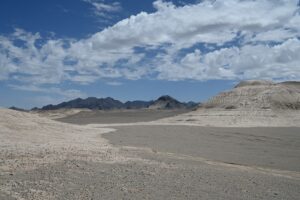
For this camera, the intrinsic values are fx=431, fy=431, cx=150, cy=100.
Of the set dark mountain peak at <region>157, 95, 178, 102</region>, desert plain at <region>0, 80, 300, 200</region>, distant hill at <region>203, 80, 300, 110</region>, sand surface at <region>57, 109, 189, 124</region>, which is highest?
dark mountain peak at <region>157, 95, 178, 102</region>

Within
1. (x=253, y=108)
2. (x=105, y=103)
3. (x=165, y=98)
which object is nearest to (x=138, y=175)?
(x=253, y=108)

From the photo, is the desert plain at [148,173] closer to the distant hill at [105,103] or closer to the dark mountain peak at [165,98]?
the distant hill at [105,103]

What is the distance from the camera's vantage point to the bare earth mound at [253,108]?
5122 cm

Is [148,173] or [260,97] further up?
[260,97]

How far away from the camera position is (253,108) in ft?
189

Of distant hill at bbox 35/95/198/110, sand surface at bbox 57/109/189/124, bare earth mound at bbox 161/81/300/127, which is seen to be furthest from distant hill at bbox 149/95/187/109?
bare earth mound at bbox 161/81/300/127

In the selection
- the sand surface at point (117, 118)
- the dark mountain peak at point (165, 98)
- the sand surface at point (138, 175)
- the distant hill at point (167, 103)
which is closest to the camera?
the sand surface at point (138, 175)

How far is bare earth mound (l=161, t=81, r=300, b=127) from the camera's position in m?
51.2

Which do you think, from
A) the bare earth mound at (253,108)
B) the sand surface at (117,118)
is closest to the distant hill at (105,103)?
the sand surface at (117,118)

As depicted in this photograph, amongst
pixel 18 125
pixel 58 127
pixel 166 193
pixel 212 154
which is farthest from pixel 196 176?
pixel 58 127

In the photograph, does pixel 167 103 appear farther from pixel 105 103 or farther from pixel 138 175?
pixel 138 175

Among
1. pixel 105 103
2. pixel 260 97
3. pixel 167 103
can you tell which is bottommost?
pixel 260 97

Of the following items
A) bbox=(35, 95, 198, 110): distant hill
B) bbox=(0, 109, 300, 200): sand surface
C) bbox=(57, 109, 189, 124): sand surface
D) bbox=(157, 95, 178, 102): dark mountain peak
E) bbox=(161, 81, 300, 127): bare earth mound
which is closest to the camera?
bbox=(0, 109, 300, 200): sand surface

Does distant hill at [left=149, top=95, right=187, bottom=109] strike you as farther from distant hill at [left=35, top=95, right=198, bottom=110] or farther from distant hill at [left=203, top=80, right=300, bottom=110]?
distant hill at [left=203, top=80, right=300, bottom=110]
